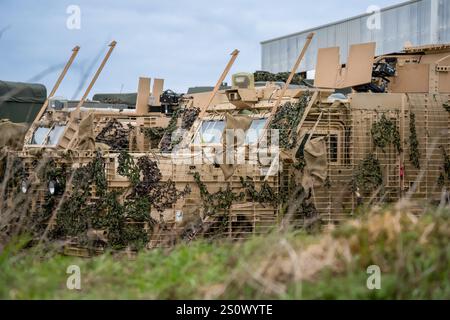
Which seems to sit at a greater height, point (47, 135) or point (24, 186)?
point (47, 135)

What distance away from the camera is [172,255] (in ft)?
21.0

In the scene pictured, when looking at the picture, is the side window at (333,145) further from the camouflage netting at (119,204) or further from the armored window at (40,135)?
the armored window at (40,135)

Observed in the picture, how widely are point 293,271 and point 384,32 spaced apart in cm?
2338

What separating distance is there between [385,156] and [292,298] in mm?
7594

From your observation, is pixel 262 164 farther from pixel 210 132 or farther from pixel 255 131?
pixel 210 132

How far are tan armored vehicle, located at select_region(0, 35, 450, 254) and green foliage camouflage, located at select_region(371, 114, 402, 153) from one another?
2 cm

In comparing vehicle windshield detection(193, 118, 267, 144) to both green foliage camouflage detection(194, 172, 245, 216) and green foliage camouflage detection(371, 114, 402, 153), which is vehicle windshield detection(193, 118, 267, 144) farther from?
green foliage camouflage detection(371, 114, 402, 153)

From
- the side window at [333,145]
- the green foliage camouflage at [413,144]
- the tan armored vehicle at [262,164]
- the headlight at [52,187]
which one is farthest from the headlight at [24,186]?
the green foliage camouflage at [413,144]

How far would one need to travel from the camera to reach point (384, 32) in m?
27.5

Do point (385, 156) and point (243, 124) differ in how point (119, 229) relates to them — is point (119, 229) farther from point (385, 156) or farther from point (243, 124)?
point (385, 156)

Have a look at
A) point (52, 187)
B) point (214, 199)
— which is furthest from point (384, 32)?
point (52, 187)

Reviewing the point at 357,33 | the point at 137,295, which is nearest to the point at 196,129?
the point at 137,295

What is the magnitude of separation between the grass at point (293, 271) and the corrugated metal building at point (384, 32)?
19485 mm

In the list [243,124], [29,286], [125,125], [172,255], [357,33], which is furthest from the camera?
[357,33]
